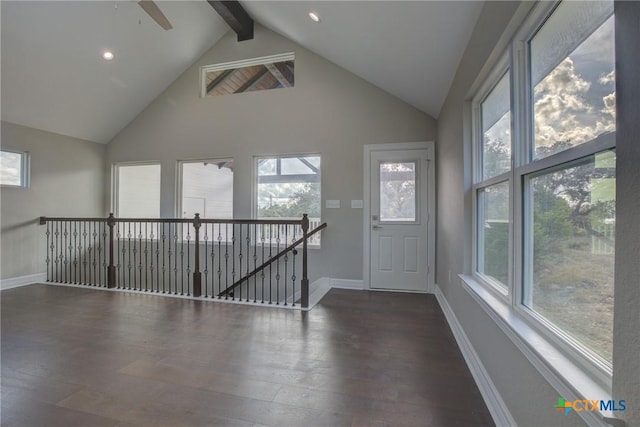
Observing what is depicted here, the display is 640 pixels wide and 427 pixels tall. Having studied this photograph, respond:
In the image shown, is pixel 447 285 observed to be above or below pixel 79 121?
below

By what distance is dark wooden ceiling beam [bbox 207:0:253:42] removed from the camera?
3.88 m

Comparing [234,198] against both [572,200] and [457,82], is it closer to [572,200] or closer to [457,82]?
[457,82]

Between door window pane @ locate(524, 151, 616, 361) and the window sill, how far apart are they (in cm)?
9

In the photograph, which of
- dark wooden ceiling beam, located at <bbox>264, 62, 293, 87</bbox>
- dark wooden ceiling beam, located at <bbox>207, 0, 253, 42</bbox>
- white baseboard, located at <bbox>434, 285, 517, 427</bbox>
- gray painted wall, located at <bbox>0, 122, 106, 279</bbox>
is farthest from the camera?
dark wooden ceiling beam, located at <bbox>264, 62, 293, 87</bbox>

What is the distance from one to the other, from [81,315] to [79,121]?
332cm

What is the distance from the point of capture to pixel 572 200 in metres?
1.08

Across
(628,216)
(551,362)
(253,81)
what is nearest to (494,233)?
(551,362)

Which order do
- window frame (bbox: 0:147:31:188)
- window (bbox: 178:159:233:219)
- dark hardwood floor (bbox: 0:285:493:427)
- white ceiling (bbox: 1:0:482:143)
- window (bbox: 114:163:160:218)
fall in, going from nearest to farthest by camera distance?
1. dark hardwood floor (bbox: 0:285:493:427)
2. white ceiling (bbox: 1:0:482:143)
3. window frame (bbox: 0:147:31:188)
4. window (bbox: 178:159:233:219)
5. window (bbox: 114:163:160:218)

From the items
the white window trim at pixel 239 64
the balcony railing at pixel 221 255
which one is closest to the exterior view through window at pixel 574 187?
the balcony railing at pixel 221 255

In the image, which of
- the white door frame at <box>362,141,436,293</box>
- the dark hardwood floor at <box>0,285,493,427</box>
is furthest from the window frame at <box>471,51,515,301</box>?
the white door frame at <box>362,141,436,293</box>

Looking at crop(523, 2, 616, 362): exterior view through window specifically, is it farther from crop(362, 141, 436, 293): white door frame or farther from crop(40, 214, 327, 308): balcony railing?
crop(40, 214, 327, 308): balcony railing

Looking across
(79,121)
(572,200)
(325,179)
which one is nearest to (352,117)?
(325,179)

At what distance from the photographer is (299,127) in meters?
4.38

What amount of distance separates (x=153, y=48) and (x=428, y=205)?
4.53 m
